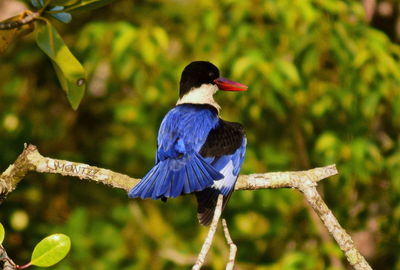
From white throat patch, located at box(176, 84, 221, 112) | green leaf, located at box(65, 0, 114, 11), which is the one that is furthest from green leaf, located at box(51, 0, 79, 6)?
white throat patch, located at box(176, 84, 221, 112)

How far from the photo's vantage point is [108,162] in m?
4.84

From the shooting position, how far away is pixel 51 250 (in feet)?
5.89

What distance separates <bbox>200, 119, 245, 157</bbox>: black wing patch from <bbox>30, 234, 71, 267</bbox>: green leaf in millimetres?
1063

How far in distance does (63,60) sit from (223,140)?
0.96m

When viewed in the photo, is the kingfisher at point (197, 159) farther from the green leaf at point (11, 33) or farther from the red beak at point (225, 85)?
the green leaf at point (11, 33)

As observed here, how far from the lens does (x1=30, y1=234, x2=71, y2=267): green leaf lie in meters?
1.79

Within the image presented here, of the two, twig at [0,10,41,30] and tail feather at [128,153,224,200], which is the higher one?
twig at [0,10,41,30]

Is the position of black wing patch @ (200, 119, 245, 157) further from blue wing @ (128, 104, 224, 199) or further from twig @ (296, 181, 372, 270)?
twig @ (296, 181, 372, 270)

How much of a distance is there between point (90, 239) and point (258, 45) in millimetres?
1660

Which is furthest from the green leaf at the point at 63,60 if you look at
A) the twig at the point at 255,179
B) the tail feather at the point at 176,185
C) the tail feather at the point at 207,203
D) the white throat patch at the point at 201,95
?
the white throat patch at the point at 201,95

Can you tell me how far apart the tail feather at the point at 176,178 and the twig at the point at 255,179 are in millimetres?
85

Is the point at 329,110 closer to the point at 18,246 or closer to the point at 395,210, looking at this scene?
the point at 395,210

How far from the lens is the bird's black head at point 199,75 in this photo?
3383 millimetres

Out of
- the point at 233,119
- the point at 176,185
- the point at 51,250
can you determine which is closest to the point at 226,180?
the point at 176,185
